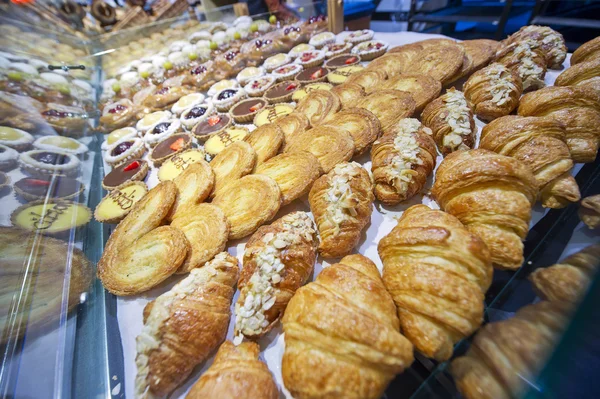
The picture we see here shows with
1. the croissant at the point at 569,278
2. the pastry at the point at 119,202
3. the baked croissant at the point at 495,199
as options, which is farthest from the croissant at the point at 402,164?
the pastry at the point at 119,202

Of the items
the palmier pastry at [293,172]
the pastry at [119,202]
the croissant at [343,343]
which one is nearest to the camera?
the croissant at [343,343]

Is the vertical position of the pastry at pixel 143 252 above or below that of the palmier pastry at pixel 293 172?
below

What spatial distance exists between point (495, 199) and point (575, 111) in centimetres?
142

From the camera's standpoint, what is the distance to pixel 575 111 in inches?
91.0

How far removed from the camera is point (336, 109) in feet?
10.8

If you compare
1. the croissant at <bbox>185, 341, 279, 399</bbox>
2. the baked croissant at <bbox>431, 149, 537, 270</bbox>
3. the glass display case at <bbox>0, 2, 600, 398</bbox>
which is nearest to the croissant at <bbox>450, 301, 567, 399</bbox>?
the glass display case at <bbox>0, 2, 600, 398</bbox>

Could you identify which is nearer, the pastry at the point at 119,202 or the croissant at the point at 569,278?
the croissant at the point at 569,278

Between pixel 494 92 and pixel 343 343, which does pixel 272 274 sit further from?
pixel 494 92

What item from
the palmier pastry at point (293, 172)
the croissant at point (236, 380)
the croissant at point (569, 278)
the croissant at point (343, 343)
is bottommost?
the croissant at point (236, 380)

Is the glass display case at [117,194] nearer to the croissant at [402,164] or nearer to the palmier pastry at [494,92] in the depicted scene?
the croissant at [402,164]

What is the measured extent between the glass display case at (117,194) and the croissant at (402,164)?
0.19 meters

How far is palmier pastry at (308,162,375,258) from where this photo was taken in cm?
195

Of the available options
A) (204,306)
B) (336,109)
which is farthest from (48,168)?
(336,109)

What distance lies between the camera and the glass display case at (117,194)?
1418mm
